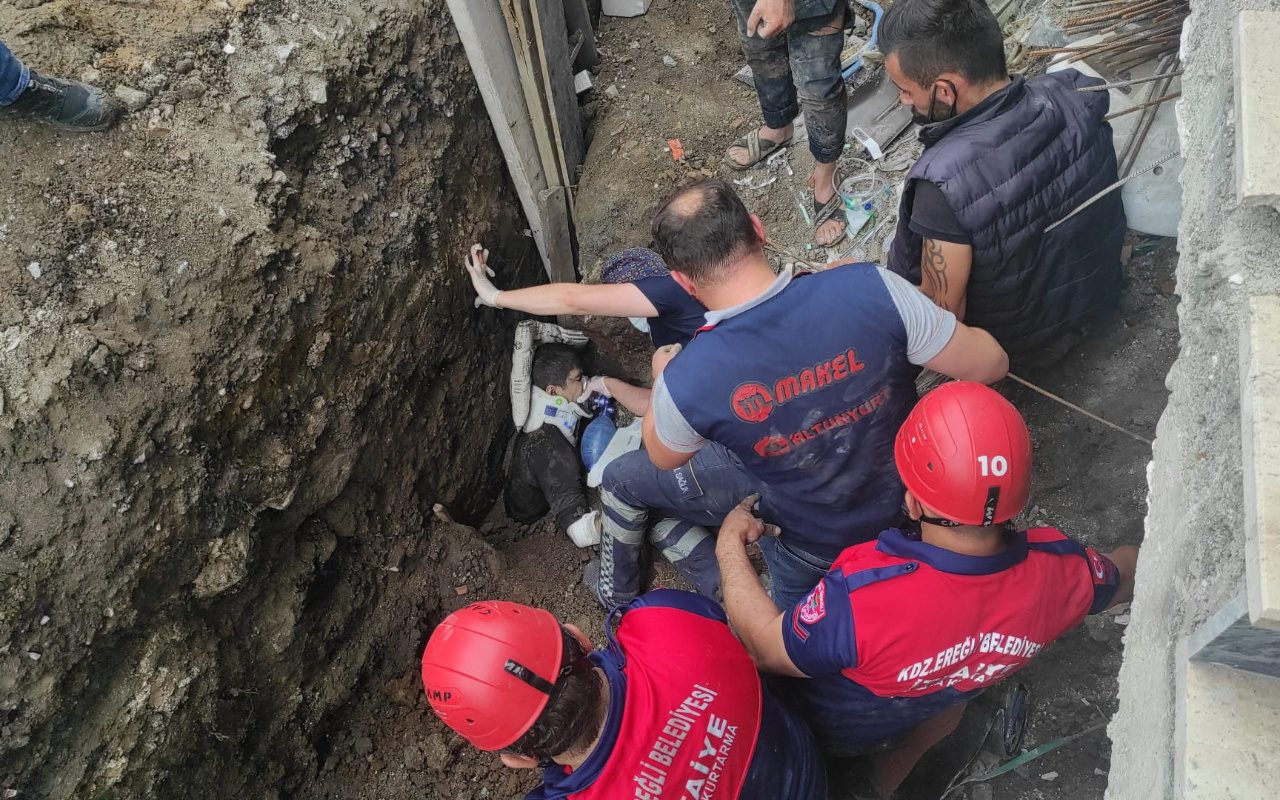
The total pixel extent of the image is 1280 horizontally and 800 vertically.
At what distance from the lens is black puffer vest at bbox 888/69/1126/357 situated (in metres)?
2.28

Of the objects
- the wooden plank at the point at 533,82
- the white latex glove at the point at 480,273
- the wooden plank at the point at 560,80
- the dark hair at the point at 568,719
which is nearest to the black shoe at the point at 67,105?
the white latex glove at the point at 480,273

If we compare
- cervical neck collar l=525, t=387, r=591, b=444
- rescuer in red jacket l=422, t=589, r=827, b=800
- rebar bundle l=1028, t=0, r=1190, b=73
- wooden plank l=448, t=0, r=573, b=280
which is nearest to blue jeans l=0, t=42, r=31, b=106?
wooden plank l=448, t=0, r=573, b=280

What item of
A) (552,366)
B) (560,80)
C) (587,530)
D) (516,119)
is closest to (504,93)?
(516,119)

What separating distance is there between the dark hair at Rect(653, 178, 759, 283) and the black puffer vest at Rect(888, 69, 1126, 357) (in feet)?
2.15

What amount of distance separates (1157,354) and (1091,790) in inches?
59.9

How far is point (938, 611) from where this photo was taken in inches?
71.1

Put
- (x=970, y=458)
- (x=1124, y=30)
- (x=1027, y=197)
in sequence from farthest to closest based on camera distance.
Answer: (x=1124, y=30) < (x=1027, y=197) < (x=970, y=458)

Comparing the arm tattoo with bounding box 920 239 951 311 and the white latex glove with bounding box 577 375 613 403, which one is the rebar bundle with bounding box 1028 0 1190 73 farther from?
the white latex glove with bounding box 577 375 613 403

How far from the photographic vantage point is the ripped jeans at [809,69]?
10.8ft

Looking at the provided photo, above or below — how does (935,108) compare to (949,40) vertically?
below

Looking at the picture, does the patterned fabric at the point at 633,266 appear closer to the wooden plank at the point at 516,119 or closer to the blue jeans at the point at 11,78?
the wooden plank at the point at 516,119

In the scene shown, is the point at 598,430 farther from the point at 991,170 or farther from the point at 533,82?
the point at 991,170

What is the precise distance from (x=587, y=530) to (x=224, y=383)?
5.55ft

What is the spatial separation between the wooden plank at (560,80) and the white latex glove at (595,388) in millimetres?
1070
